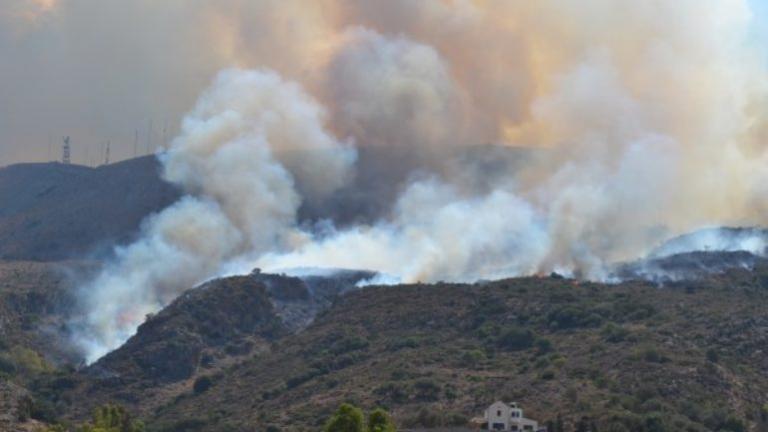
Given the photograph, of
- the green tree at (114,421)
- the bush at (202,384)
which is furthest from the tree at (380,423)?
the bush at (202,384)

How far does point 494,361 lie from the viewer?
16562 centimetres

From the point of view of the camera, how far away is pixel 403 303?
19262 centimetres

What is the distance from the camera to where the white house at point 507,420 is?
443ft

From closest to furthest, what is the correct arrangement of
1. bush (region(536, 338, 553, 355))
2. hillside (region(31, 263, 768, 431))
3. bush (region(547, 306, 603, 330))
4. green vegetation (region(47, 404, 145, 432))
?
1. green vegetation (region(47, 404, 145, 432))
2. hillside (region(31, 263, 768, 431))
3. bush (region(536, 338, 553, 355))
4. bush (region(547, 306, 603, 330))

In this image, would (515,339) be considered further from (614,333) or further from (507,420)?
(507,420)

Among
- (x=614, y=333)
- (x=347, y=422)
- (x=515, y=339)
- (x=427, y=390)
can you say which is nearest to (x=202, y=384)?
(x=427, y=390)

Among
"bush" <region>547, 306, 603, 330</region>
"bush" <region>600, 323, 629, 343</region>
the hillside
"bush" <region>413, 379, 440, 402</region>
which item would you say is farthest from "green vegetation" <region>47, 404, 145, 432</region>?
"bush" <region>547, 306, 603, 330</region>

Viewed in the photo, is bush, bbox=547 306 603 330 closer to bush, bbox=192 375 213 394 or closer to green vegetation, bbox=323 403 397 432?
bush, bbox=192 375 213 394

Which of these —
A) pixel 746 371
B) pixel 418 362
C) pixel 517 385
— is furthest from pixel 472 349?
pixel 746 371

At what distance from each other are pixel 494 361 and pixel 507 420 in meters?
30.1

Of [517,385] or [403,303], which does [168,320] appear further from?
[517,385]

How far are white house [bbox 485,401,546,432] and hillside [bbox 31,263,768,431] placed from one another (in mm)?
3371

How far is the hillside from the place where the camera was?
466 feet

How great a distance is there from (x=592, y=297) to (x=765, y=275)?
21.7m
